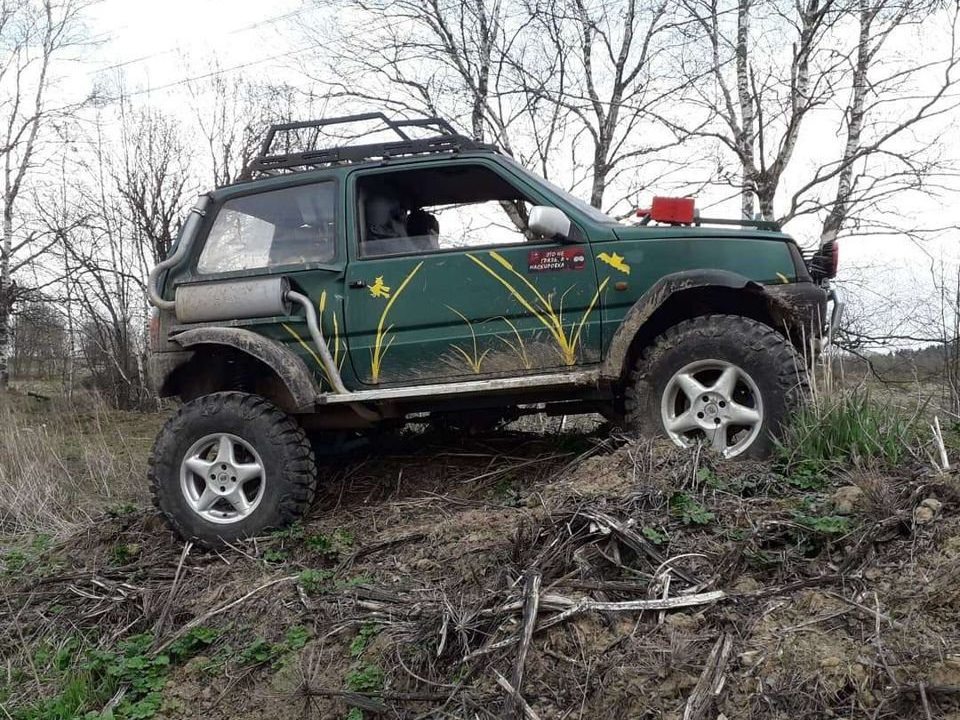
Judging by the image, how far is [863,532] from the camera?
3.05 meters

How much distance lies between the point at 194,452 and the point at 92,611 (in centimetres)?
95

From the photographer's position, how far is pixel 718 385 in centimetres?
398

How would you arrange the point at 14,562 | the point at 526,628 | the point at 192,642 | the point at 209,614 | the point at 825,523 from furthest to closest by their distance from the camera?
the point at 14,562 → the point at 209,614 → the point at 192,642 → the point at 825,523 → the point at 526,628

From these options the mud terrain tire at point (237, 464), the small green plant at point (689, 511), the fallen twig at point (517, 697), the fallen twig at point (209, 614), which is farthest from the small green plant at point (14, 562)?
the small green plant at point (689, 511)

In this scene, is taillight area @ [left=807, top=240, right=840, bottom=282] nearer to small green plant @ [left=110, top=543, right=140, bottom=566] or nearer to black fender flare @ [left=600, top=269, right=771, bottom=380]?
black fender flare @ [left=600, top=269, right=771, bottom=380]

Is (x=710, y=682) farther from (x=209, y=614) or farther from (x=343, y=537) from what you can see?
(x=209, y=614)

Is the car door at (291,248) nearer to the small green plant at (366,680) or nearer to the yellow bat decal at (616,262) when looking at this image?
the yellow bat decal at (616,262)

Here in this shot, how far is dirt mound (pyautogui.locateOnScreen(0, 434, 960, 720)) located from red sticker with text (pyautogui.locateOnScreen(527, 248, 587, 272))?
106 cm

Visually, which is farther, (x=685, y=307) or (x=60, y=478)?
(x=60, y=478)

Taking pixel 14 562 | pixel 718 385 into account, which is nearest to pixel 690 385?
pixel 718 385

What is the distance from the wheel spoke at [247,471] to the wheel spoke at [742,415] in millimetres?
2546

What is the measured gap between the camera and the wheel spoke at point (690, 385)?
400cm

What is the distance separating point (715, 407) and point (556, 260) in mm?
1148

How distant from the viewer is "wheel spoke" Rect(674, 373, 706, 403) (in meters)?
4.00
